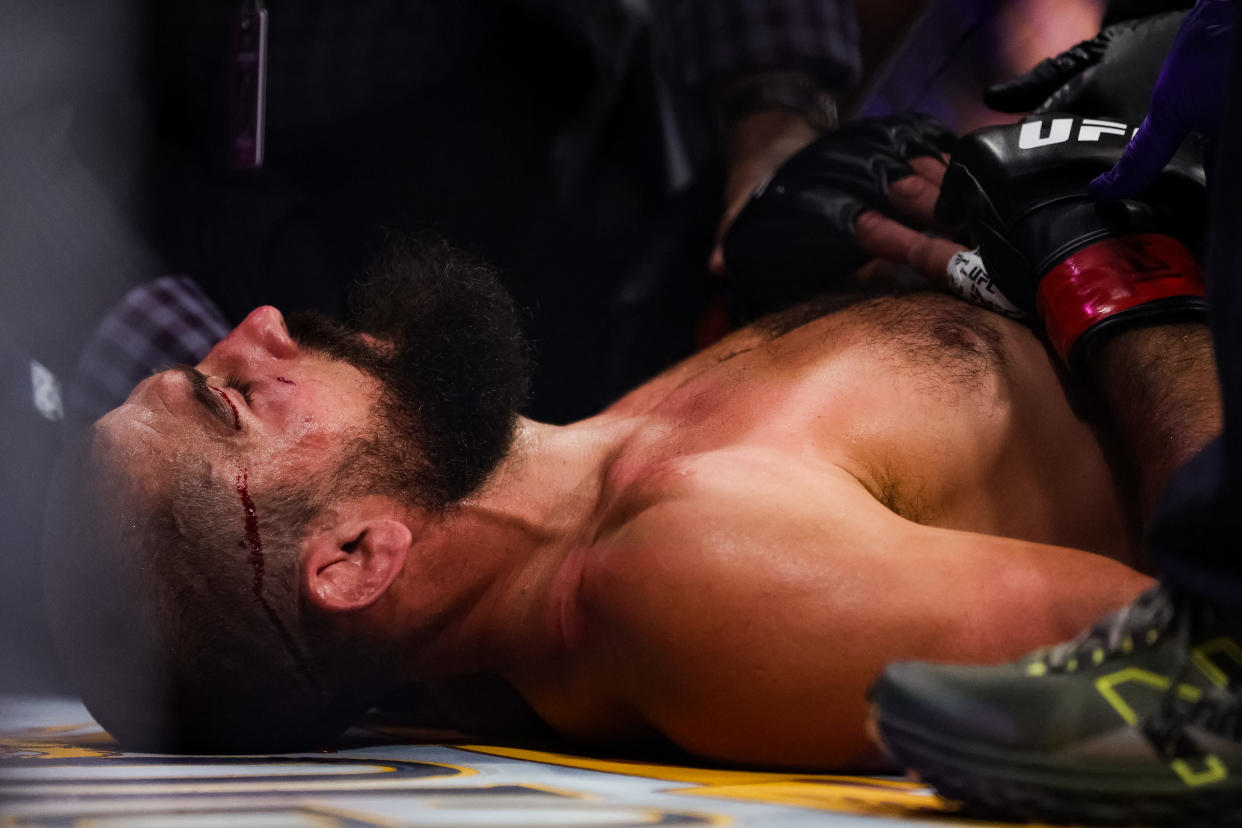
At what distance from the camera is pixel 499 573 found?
3.22 ft

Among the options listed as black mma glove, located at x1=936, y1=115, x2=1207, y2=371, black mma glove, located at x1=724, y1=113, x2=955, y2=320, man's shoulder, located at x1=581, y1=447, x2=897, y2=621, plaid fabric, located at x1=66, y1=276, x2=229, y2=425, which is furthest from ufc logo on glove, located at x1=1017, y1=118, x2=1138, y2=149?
plaid fabric, located at x1=66, y1=276, x2=229, y2=425

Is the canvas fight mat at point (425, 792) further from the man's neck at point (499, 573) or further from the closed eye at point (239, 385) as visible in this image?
the closed eye at point (239, 385)

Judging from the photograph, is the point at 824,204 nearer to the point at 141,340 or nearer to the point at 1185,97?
the point at 1185,97

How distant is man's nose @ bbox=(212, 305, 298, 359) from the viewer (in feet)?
3.38

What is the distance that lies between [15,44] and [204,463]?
52cm

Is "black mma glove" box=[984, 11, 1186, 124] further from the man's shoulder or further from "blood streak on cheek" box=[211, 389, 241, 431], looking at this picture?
"blood streak on cheek" box=[211, 389, 241, 431]

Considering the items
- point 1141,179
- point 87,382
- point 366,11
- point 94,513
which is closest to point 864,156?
point 1141,179

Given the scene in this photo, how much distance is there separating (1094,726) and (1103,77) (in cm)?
76

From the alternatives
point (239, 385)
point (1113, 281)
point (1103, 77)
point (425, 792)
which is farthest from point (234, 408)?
point (1103, 77)

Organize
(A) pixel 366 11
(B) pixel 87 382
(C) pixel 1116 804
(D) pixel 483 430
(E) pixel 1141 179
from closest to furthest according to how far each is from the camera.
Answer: (C) pixel 1116 804
(E) pixel 1141 179
(D) pixel 483 430
(B) pixel 87 382
(A) pixel 366 11

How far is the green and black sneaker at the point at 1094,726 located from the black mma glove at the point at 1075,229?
35cm

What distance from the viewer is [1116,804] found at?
1.71 ft

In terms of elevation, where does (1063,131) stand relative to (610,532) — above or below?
above

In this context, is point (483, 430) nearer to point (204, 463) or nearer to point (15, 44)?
point (204, 463)
